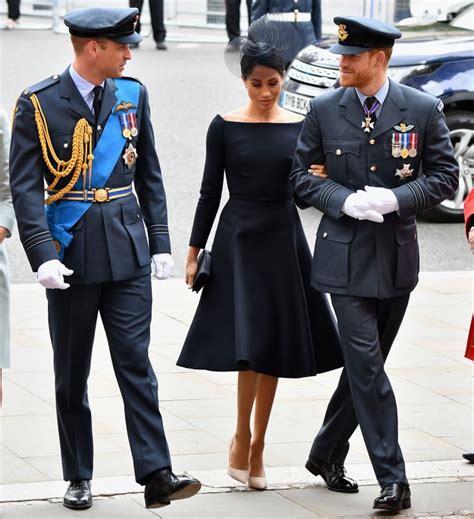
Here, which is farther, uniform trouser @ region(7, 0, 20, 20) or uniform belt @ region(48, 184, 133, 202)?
uniform trouser @ region(7, 0, 20, 20)

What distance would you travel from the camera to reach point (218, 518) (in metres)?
5.63

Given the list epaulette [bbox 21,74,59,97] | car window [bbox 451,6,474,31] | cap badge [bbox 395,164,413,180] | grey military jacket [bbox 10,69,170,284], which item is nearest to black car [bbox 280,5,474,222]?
car window [bbox 451,6,474,31]

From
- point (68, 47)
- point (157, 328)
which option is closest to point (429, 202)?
point (157, 328)

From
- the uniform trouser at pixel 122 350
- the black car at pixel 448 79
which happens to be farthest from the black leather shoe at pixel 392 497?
the black car at pixel 448 79

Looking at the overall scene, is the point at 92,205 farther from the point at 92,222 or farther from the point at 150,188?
the point at 150,188

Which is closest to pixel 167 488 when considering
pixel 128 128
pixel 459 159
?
pixel 128 128

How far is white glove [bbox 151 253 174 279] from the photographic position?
582 centimetres

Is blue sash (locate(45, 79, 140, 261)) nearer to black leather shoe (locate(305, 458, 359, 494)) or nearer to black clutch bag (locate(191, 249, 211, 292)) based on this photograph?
black clutch bag (locate(191, 249, 211, 292))

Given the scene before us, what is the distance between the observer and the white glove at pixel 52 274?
213 inches

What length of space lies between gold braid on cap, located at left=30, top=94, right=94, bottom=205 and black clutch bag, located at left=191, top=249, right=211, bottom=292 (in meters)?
0.72

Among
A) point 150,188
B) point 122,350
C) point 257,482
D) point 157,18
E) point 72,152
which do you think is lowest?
point 157,18

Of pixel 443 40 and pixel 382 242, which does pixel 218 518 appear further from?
pixel 443 40

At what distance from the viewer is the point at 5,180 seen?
226 inches

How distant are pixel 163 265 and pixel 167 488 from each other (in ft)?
2.85
